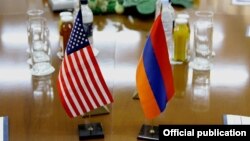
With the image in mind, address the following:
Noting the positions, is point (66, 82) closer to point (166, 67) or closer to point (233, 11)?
point (166, 67)

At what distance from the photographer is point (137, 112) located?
1.51 metres

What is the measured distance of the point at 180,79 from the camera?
1695 millimetres

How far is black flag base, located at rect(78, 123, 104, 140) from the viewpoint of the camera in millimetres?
1363

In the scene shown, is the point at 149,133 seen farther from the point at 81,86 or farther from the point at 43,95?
the point at 43,95

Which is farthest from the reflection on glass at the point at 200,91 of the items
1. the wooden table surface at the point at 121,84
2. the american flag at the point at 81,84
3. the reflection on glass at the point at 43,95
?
the reflection on glass at the point at 43,95

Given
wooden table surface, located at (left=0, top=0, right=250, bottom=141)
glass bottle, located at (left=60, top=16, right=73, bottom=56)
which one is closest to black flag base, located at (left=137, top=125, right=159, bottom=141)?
wooden table surface, located at (left=0, top=0, right=250, bottom=141)

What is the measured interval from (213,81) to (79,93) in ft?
1.76

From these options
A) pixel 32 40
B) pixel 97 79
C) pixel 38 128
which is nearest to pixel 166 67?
pixel 97 79

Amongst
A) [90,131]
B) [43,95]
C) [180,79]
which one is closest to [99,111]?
[90,131]

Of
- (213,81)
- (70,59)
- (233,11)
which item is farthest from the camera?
(233,11)

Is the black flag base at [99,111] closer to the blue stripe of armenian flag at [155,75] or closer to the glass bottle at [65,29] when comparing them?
the blue stripe of armenian flag at [155,75]

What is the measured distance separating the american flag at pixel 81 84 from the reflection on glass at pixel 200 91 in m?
0.32

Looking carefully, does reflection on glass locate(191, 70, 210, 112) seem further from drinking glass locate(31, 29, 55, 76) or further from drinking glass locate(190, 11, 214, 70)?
drinking glass locate(31, 29, 55, 76)

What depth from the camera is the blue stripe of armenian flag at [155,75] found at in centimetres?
132
